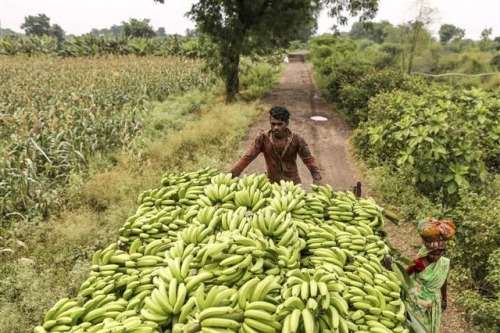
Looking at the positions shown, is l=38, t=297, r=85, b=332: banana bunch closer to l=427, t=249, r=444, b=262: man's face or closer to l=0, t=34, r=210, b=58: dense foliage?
l=427, t=249, r=444, b=262: man's face

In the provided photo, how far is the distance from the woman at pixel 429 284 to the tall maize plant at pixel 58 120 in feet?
22.0

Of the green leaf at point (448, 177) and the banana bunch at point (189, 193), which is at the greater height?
the banana bunch at point (189, 193)

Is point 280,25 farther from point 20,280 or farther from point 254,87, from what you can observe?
point 20,280

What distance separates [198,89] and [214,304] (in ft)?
59.5

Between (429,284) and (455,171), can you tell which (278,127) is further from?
(455,171)

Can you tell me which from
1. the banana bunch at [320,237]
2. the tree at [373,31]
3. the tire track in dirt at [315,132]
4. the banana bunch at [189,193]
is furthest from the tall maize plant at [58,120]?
the tree at [373,31]

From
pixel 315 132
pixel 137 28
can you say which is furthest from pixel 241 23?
pixel 137 28

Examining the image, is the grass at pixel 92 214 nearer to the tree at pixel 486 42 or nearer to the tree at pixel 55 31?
the tree at pixel 486 42

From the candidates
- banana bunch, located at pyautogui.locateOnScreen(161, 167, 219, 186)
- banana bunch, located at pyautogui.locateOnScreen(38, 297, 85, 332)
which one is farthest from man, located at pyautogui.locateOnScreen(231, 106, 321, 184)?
banana bunch, located at pyautogui.locateOnScreen(38, 297, 85, 332)

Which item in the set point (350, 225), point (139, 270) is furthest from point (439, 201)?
point (139, 270)

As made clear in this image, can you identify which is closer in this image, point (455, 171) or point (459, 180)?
point (459, 180)

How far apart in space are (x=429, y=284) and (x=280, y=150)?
7.91 feet

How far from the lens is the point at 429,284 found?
349 centimetres

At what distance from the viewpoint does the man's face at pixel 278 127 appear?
4500 mm
